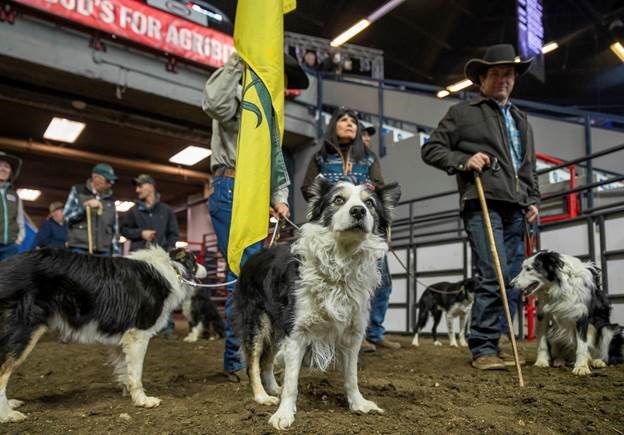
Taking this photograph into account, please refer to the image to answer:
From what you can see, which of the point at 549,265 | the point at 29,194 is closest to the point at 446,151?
the point at 549,265

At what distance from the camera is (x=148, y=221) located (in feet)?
18.5

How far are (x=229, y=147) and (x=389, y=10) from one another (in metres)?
9.96

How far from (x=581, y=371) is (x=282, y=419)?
7.52 ft

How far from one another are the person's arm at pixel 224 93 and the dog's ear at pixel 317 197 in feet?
3.46

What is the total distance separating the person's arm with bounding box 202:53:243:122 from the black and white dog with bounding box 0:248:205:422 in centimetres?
103

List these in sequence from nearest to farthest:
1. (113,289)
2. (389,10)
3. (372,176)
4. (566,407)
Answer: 1. (566,407)
2. (113,289)
3. (372,176)
4. (389,10)

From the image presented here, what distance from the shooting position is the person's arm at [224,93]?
3.15 m

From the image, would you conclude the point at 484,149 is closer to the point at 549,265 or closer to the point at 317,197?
the point at 549,265

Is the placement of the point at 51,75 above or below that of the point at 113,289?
above

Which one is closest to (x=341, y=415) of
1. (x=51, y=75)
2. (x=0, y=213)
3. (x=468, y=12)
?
(x=0, y=213)

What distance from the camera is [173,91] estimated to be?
902 cm

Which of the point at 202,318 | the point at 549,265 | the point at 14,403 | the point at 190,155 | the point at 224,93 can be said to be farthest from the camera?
the point at 190,155

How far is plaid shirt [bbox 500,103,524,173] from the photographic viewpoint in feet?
11.5

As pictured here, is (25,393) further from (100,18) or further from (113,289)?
(100,18)
